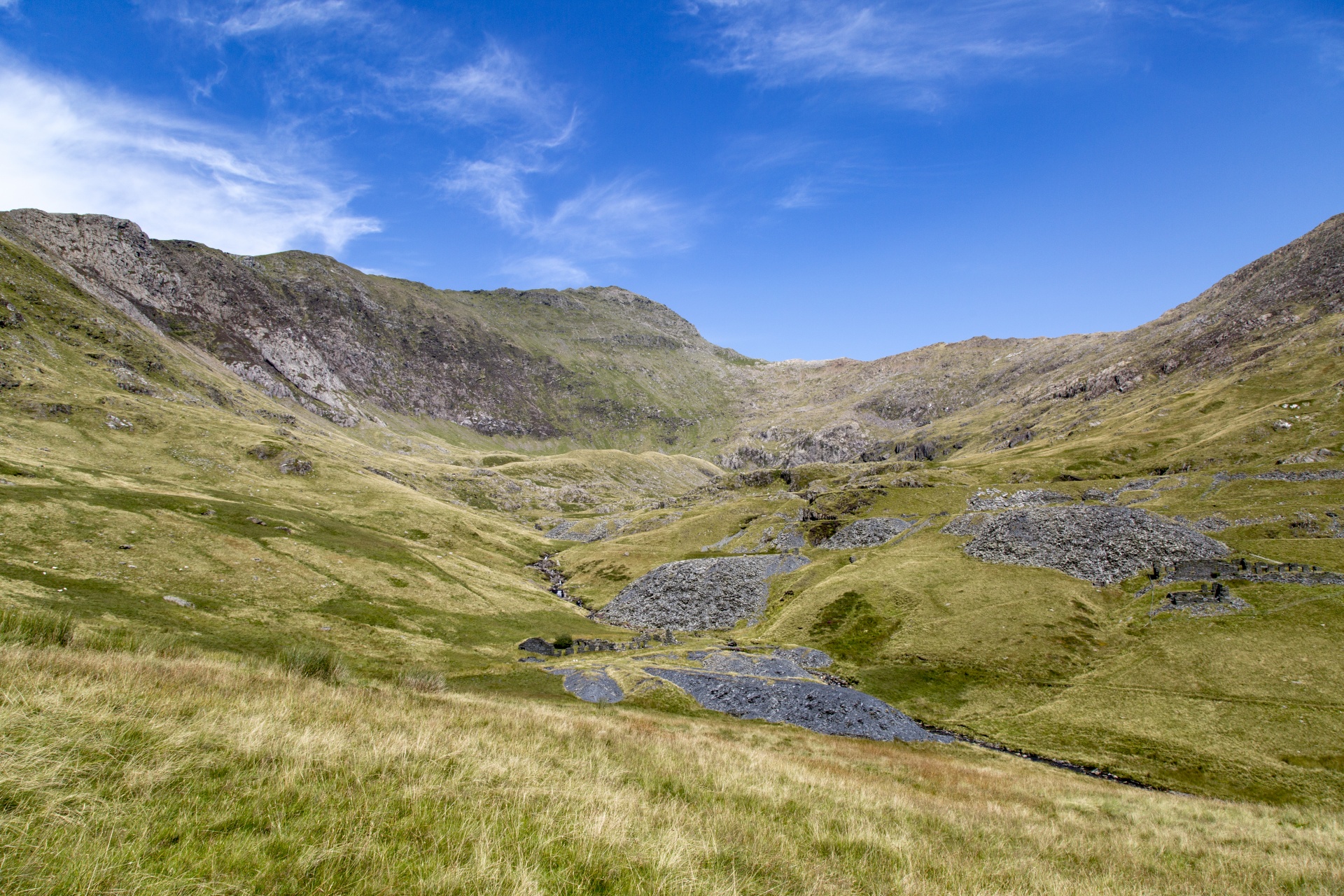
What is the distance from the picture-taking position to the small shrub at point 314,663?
20.4 metres

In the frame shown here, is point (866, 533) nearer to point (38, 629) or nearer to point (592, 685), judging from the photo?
point (592, 685)

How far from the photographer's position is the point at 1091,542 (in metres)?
68.8

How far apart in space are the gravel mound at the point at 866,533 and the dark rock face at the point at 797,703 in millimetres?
43663

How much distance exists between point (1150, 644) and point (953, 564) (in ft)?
73.2

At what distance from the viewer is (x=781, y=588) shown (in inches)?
3406

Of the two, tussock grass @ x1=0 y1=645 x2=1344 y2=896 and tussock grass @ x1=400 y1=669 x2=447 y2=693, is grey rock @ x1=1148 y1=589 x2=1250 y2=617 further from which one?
tussock grass @ x1=400 y1=669 x2=447 y2=693

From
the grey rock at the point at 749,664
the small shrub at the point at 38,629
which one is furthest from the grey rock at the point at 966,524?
the small shrub at the point at 38,629

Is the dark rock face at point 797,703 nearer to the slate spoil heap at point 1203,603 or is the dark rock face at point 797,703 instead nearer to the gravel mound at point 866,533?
the slate spoil heap at point 1203,603

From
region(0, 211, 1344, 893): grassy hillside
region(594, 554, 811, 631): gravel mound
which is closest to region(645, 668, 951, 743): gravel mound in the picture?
region(0, 211, 1344, 893): grassy hillside

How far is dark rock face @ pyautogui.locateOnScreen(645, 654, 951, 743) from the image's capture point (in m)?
44.1

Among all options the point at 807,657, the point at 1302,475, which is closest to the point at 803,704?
the point at 807,657

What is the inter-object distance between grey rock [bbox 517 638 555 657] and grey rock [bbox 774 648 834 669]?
2724 centimetres

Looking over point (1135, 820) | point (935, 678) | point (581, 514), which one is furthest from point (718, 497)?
point (1135, 820)

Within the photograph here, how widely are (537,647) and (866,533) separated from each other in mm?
58456
